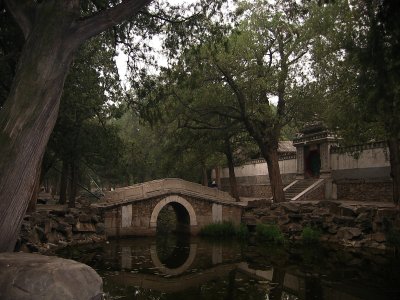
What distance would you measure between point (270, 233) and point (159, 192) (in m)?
5.99

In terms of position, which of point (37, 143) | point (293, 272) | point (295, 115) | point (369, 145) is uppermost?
point (295, 115)

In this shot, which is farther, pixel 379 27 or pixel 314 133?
pixel 314 133

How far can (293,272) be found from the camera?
11703mm

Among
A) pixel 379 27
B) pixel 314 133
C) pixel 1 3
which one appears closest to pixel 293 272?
pixel 379 27

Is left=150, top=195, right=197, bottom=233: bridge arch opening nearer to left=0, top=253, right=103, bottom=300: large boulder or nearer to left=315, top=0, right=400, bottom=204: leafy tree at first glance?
left=315, top=0, right=400, bottom=204: leafy tree

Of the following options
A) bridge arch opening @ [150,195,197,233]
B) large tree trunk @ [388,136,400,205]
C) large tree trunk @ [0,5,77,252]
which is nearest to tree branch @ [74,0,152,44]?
large tree trunk @ [0,5,77,252]

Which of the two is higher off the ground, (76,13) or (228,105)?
(228,105)

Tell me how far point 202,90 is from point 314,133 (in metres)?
9.38

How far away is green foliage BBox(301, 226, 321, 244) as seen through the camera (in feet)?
54.4

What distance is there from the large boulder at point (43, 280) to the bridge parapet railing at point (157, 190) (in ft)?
48.5

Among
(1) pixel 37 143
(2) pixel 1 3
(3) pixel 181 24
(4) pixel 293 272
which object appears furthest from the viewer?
(4) pixel 293 272

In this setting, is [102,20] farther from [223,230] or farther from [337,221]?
[223,230]

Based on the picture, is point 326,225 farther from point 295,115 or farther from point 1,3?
point 1,3

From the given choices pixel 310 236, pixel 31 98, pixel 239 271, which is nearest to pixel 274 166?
pixel 310 236
